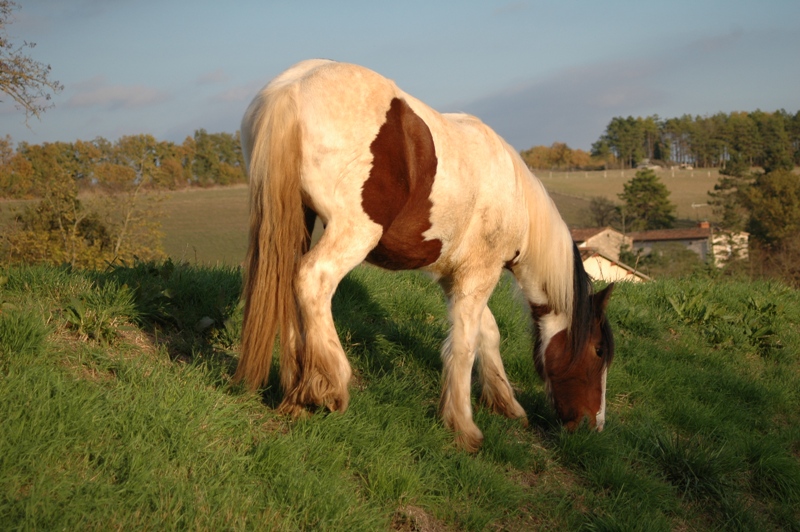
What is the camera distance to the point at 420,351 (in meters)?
5.70

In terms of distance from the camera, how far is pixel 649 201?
234 ft

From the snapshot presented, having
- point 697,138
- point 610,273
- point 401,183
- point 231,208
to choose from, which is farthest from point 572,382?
point 697,138

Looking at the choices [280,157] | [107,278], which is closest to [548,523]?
[280,157]

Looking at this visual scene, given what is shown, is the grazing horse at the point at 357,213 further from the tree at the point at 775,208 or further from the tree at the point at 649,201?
the tree at the point at 649,201

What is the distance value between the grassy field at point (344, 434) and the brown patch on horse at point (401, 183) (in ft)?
3.52

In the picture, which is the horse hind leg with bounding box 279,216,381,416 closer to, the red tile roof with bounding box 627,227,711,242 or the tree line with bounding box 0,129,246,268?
the tree line with bounding box 0,129,246,268

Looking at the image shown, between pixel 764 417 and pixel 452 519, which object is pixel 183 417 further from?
pixel 764 417

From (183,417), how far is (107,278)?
2.37 metres

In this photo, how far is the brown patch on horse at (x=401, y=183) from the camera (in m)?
3.98

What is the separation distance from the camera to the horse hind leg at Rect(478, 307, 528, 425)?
16.8ft

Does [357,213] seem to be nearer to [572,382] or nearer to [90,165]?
[572,382]

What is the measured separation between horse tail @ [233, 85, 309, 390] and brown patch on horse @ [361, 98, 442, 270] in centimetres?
45

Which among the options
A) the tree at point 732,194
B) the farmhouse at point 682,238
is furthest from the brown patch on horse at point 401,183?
the tree at point 732,194

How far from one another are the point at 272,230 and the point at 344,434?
1243 mm
